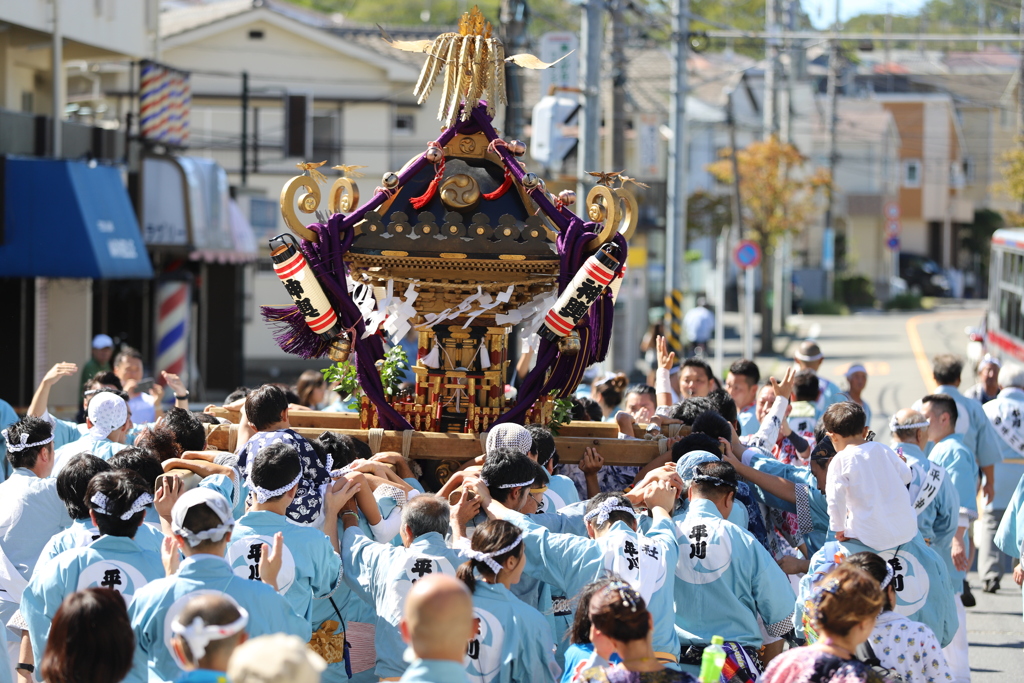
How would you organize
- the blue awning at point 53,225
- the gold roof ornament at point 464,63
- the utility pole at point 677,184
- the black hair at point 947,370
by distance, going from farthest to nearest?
the utility pole at point 677,184, the blue awning at point 53,225, the black hair at point 947,370, the gold roof ornament at point 464,63

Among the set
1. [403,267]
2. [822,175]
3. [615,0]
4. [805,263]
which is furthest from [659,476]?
[805,263]

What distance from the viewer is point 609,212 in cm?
711

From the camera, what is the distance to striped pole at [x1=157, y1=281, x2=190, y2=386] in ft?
63.7

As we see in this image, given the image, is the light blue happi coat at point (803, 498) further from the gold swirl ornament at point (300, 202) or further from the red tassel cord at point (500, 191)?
the gold swirl ornament at point (300, 202)

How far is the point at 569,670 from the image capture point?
4.73 metres

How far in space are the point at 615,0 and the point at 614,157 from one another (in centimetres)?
959

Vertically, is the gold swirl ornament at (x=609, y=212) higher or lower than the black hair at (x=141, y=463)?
higher

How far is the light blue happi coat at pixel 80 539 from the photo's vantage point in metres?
5.22

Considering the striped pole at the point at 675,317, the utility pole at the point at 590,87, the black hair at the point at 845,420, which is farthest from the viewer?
the striped pole at the point at 675,317

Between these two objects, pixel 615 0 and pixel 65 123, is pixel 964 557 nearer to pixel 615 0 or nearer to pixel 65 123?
pixel 615 0

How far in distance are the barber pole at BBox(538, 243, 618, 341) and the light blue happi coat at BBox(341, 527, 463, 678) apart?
199 cm

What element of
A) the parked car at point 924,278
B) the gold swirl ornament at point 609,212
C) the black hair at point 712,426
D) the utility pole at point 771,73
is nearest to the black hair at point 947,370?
the black hair at point 712,426

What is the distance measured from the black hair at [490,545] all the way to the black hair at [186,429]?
2.37 meters

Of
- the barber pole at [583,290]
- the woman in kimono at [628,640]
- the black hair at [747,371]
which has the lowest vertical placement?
the woman in kimono at [628,640]
